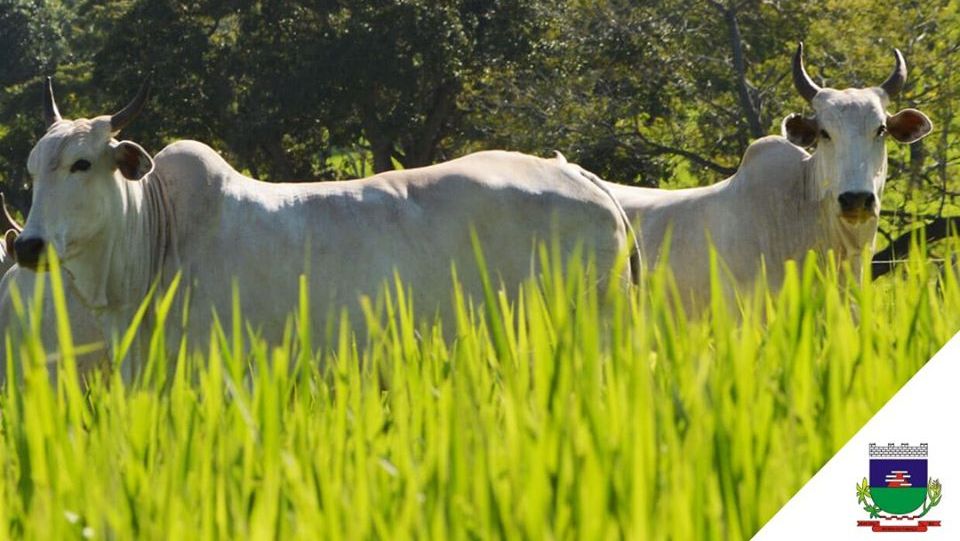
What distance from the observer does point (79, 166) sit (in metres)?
5.23

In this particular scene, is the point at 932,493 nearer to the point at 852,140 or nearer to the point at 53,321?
the point at 852,140

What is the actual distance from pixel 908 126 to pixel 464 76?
2268 centimetres

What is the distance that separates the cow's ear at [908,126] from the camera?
7.06 meters

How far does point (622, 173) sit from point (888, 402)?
19298 mm

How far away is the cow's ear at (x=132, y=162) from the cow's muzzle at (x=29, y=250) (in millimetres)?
430

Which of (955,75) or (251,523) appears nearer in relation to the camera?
(251,523)

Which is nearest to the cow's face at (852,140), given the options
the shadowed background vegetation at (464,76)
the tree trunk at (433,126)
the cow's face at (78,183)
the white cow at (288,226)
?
the white cow at (288,226)

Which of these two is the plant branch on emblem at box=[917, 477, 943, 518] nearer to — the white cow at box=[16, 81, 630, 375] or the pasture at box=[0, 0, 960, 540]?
the pasture at box=[0, 0, 960, 540]

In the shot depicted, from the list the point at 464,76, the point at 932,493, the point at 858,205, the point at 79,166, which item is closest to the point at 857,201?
the point at 858,205

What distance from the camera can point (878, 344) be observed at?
275 cm

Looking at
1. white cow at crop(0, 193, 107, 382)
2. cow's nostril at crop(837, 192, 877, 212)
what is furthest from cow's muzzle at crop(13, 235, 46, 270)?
cow's nostril at crop(837, 192, 877, 212)

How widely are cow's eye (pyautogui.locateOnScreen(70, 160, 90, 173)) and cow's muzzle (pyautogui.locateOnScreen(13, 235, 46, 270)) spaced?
30 centimetres

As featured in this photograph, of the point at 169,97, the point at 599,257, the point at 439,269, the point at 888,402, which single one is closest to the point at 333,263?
the point at 439,269

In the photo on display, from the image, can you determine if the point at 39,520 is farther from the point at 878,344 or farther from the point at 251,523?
the point at 878,344
